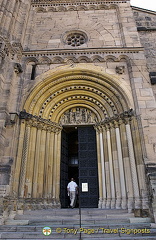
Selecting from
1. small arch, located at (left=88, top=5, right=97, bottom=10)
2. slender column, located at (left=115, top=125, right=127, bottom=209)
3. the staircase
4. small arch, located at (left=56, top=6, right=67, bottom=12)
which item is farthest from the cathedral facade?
small arch, located at (left=56, top=6, right=67, bottom=12)

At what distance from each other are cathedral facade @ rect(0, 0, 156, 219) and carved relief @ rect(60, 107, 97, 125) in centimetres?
5

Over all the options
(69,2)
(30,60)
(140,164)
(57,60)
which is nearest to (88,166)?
(140,164)

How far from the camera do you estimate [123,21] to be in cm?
1051

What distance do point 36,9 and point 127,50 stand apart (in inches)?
267

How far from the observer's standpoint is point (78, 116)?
9.09 meters

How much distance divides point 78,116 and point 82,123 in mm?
472

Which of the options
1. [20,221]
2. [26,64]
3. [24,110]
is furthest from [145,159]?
[26,64]

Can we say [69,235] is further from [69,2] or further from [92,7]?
[69,2]

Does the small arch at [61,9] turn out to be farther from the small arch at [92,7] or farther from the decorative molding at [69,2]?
the small arch at [92,7]

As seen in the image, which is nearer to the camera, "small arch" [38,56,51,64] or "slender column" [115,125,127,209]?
"slender column" [115,125,127,209]

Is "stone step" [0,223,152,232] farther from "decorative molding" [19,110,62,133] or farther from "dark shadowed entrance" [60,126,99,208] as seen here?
"decorative molding" [19,110,62,133]

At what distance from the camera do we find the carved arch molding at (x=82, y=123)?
22.1 feet

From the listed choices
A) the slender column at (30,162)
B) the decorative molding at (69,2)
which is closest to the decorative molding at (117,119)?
the slender column at (30,162)

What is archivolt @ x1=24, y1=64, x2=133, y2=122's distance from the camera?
26.8 ft
